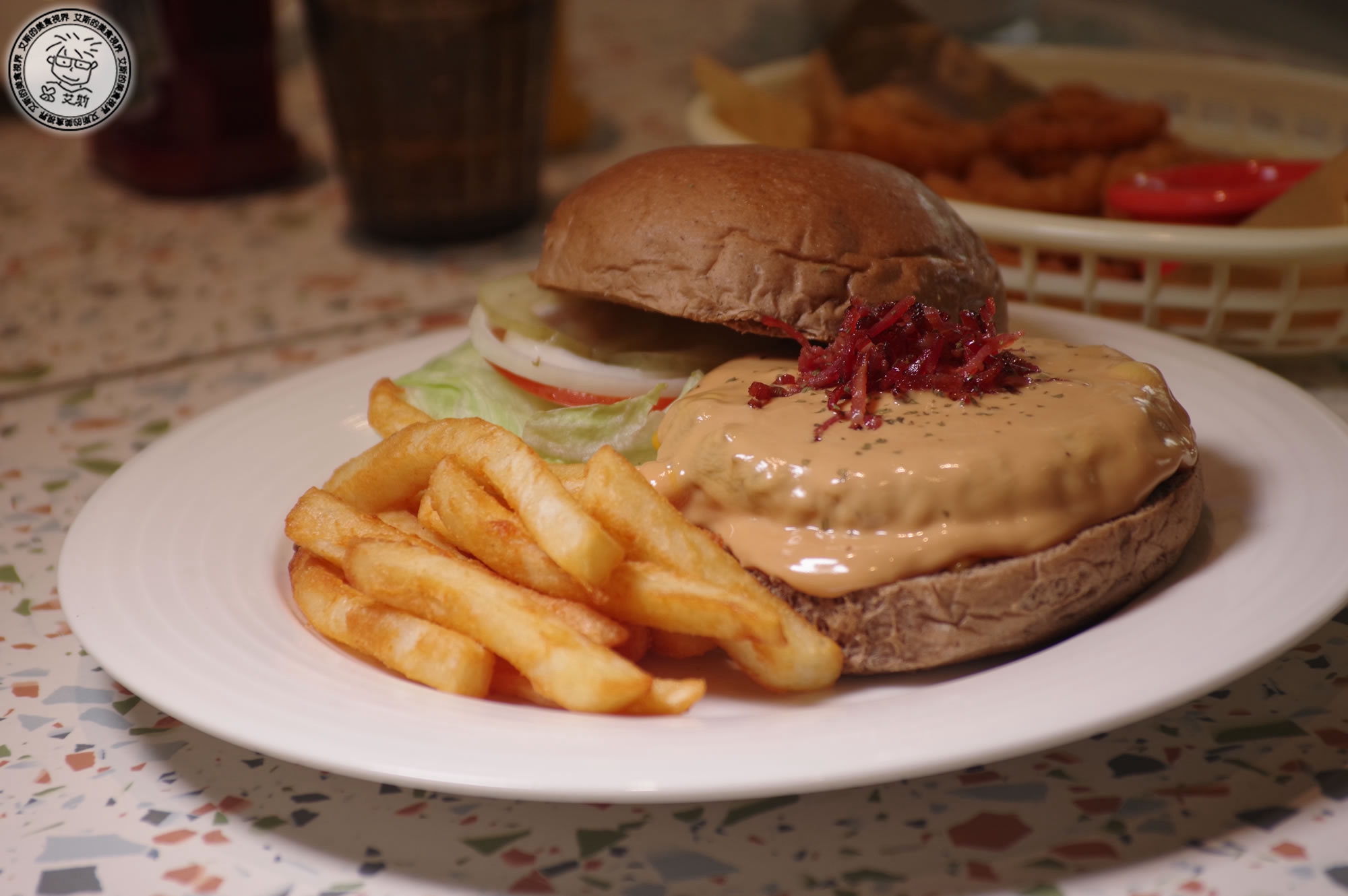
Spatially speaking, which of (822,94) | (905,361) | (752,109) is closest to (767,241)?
(905,361)

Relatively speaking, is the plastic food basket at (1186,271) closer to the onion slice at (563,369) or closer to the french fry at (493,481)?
the onion slice at (563,369)

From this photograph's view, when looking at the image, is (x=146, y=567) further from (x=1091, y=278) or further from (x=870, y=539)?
(x=1091, y=278)

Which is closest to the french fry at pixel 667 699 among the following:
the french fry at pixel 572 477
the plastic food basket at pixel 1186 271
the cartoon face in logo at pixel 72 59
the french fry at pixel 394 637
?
the french fry at pixel 394 637

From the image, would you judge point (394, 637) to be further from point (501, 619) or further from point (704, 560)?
point (704, 560)

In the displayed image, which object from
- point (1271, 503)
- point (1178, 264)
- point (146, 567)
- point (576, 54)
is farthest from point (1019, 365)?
point (576, 54)

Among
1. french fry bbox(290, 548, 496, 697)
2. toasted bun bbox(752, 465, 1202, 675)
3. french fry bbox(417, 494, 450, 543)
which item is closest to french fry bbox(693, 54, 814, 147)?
french fry bbox(417, 494, 450, 543)

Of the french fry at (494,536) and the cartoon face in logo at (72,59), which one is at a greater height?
the cartoon face in logo at (72,59)

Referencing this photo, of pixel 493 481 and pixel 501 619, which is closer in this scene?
pixel 501 619
